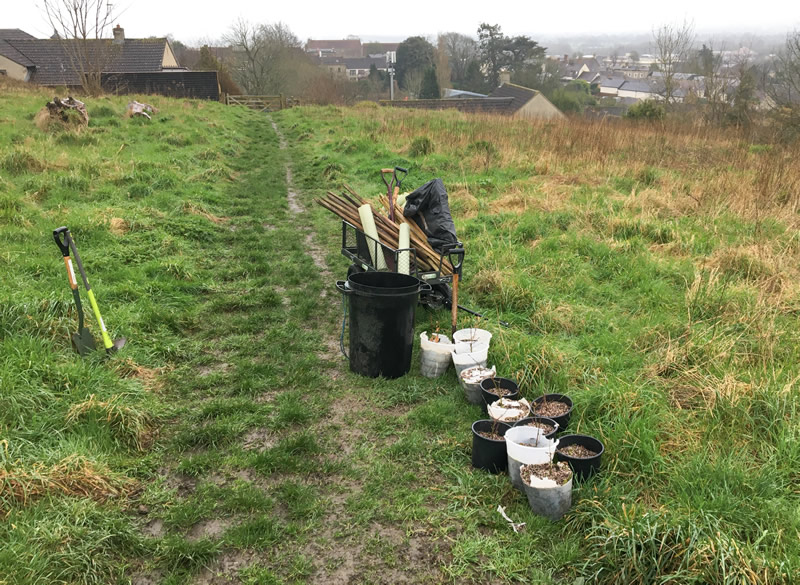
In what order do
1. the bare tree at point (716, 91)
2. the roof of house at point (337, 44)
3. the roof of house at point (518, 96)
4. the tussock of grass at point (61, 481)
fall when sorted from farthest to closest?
the roof of house at point (337, 44)
the roof of house at point (518, 96)
the bare tree at point (716, 91)
the tussock of grass at point (61, 481)

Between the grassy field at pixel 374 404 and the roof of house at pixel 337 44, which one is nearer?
the grassy field at pixel 374 404

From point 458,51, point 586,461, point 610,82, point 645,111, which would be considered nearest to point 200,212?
point 586,461

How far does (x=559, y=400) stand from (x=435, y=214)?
254 centimetres

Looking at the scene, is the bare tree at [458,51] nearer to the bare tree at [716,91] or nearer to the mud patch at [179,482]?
the bare tree at [716,91]

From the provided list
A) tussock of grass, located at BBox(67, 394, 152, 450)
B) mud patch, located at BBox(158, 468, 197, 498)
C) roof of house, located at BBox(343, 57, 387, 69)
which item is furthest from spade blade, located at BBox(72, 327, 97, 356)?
roof of house, located at BBox(343, 57, 387, 69)

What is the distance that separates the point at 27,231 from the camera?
21.7 ft

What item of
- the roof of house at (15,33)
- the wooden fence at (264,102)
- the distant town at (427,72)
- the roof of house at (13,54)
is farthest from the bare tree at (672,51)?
the roof of house at (15,33)

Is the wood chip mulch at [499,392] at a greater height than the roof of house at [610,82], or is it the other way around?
the roof of house at [610,82]

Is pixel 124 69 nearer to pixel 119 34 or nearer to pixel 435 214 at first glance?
pixel 119 34

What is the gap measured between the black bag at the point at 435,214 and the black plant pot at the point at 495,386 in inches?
72.2

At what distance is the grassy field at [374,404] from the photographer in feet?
8.77

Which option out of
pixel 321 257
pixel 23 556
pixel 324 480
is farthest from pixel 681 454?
pixel 321 257

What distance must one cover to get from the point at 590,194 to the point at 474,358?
20.8 ft

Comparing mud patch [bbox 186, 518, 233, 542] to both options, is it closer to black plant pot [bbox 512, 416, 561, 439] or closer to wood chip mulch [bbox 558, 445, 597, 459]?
black plant pot [bbox 512, 416, 561, 439]
